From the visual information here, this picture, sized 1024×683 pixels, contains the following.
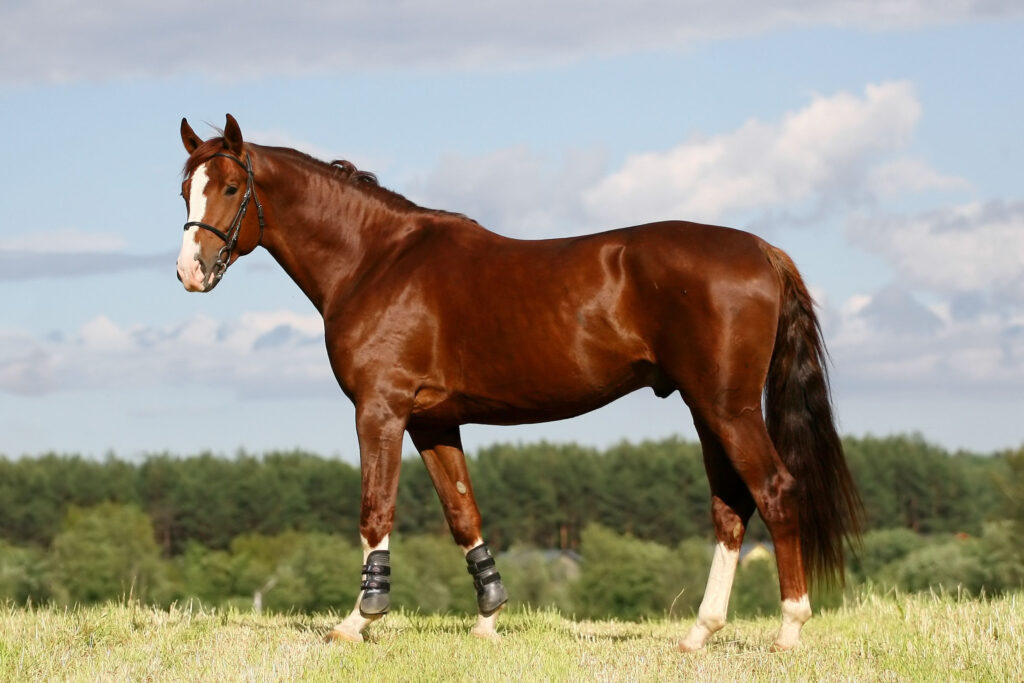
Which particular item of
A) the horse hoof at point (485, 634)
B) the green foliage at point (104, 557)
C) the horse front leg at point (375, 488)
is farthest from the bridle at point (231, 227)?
the green foliage at point (104, 557)

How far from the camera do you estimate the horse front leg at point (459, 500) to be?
8.13 m

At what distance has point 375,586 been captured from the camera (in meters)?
7.60

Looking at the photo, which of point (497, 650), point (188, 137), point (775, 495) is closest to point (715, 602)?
point (775, 495)

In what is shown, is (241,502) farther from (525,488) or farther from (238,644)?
(238,644)

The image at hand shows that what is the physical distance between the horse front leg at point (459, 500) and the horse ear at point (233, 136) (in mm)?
2390

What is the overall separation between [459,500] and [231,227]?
257 cm

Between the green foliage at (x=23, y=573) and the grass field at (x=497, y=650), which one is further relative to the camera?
the green foliage at (x=23, y=573)

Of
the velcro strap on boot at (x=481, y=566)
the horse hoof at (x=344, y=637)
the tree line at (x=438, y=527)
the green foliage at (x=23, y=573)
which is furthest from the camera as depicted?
the tree line at (x=438, y=527)

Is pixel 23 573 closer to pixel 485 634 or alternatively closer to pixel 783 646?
pixel 485 634

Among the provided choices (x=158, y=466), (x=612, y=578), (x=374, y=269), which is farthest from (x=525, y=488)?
(x=374, y=269)

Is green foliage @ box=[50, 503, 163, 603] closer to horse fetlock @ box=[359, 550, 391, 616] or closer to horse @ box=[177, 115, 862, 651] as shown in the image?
horse @ box=[177, 115, 862, 651]

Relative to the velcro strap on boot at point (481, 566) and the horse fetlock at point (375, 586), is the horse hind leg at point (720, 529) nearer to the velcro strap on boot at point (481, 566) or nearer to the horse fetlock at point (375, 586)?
the velcro strap on boot at point (481, 566)

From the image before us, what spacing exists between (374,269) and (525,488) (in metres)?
98.4

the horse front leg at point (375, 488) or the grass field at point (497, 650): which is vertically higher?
the horse front leg at point (375, 488)
